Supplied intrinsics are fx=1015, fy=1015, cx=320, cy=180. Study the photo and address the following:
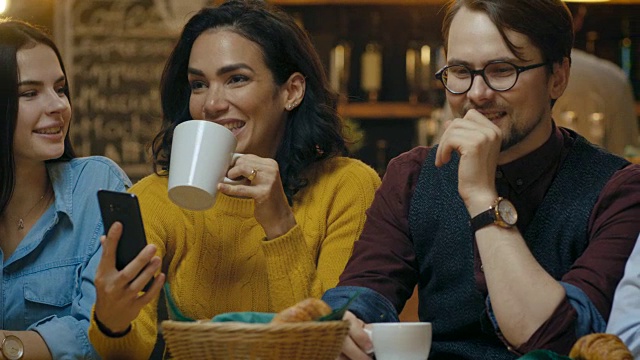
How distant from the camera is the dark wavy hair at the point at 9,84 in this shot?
2027mm

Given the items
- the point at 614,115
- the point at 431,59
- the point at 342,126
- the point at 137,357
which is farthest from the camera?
the point at 431,59

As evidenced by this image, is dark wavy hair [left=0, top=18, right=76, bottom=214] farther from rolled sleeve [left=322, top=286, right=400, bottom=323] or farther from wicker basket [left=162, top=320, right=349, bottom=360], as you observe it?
wicker basket [left=162, top=320, right=349, bottom=360]

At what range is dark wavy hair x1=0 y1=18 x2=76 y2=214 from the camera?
2.03 meters

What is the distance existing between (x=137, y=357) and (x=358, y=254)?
1.40ft

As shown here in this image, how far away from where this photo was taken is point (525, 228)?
1.73 metres

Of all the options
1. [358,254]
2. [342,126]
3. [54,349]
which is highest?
[342,126]

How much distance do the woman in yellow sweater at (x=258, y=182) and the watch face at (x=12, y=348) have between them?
0.21 metres

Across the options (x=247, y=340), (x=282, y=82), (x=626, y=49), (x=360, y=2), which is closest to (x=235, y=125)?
(x=282, y=82)

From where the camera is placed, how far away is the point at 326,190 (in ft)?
6.88

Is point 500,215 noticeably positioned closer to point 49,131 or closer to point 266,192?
point 266,192

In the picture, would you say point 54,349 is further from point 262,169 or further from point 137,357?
point 262,169

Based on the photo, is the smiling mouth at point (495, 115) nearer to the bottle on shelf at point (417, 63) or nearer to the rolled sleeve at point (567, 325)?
the rolled sleeve at point (567, 325)

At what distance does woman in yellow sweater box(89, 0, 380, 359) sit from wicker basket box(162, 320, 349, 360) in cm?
67

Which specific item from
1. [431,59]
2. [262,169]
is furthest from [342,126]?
[431,59]
